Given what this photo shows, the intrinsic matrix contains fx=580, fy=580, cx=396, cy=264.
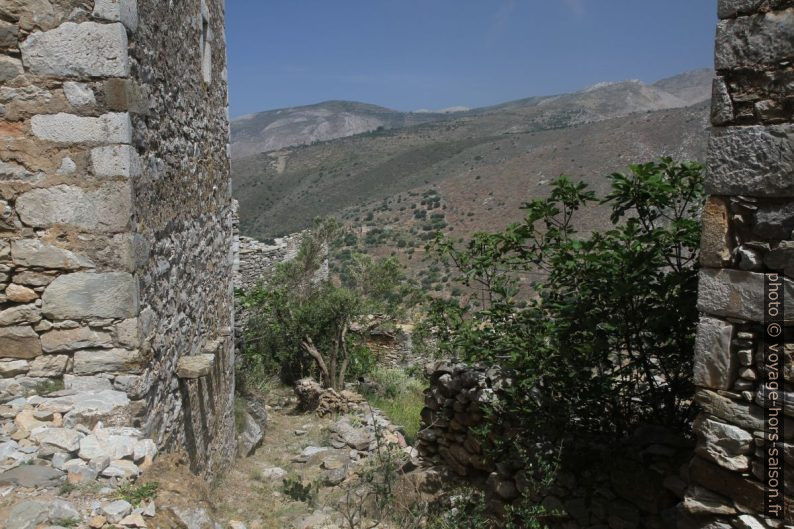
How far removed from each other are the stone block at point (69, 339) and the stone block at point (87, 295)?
0.27ft

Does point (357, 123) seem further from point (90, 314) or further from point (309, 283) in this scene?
point (90, 314)

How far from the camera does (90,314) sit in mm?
3064

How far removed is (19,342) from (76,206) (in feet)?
2.56

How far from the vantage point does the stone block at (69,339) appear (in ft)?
10.1

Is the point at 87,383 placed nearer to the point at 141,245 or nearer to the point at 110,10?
the point at 141,245

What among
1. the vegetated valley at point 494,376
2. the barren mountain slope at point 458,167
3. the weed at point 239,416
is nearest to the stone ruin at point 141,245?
the vegetated valley at point 494,376

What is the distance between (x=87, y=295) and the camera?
3055 millimetres

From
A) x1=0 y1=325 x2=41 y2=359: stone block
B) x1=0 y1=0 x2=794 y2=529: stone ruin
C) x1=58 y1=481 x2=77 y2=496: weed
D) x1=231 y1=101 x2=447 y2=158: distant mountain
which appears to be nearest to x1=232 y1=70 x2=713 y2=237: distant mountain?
x1=0 y1=0 x2=794 y2=529: stone ruin

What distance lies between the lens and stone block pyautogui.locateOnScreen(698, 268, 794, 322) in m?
2.24

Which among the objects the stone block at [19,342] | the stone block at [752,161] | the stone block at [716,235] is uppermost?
the stone block at [752,161]

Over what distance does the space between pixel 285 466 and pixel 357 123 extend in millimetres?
134269

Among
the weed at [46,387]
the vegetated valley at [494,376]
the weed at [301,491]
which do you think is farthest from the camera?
the weed at [301,491]

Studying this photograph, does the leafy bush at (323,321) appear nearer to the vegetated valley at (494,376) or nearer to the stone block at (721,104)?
the vegetated valley at (494,376)

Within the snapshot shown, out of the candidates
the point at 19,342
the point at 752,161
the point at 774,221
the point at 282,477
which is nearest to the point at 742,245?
the point at 774,221
